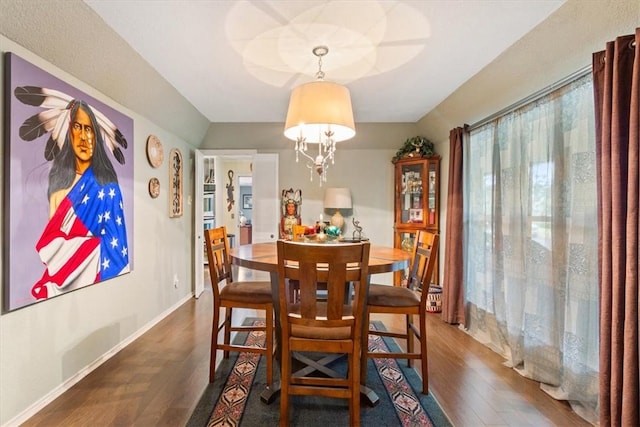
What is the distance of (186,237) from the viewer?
4168 mm

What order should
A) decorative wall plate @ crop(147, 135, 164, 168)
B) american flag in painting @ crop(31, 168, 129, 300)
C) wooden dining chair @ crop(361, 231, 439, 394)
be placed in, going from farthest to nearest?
decorative wall plate @ crop(147, 135, 164, 168)
wooden dining chair @ crop(361, 231, 439, 394)
american flag in painting @ crop(31, 168, 129, 300)

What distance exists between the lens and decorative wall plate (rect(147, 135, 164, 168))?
3.14 metres

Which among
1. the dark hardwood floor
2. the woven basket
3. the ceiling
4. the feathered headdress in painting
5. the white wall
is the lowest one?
the dark hardwood floor

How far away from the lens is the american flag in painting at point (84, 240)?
1.95m

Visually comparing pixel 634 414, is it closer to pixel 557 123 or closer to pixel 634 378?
pixel 634 378

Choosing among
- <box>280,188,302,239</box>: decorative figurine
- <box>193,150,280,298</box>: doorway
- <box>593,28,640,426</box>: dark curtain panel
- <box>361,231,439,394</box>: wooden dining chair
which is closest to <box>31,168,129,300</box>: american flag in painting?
<box>193,150,280,298</box>: doorway

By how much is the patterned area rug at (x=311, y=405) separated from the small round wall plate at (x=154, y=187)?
6.22 ft

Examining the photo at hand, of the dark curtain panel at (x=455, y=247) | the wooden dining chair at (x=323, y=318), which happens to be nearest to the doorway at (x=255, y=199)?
the dark curtain panel at (x=455, y=247)

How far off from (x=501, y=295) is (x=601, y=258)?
1239 millimetres

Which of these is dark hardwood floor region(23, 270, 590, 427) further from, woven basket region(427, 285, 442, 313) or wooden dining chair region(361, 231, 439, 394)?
woven basket region(427, 285, 442, 313)

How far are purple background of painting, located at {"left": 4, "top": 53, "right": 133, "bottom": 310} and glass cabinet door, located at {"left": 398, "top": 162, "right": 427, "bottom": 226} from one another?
12.3 feet

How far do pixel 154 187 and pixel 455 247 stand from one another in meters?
3.28

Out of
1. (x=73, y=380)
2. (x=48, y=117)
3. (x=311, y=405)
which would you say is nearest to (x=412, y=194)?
(x=311, y=405)

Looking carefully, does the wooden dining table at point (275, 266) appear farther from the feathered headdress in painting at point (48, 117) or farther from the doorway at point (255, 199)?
the doorway at point (255, 199)
